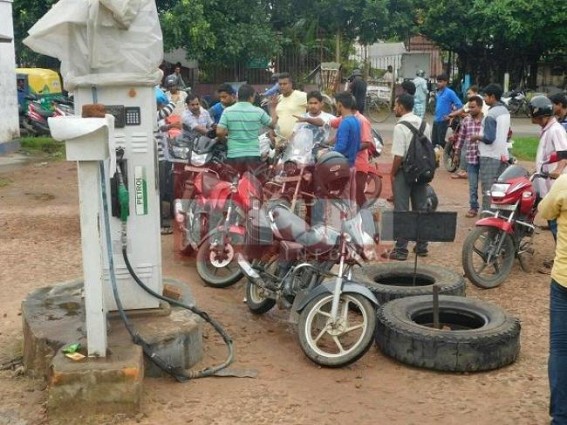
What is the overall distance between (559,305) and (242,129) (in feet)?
17.2

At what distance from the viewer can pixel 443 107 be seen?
46.0 feet

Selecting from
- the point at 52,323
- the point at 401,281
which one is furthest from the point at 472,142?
the point at 52,323

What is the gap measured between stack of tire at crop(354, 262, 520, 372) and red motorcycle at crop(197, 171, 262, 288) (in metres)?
1.35

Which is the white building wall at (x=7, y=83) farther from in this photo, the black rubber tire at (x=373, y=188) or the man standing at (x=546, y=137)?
the man standing at (x=546, y=137)

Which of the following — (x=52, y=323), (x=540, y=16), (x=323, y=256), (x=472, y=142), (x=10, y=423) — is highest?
(x=540, y=16)

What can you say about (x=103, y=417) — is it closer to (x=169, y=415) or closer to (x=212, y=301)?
(x=169, y=415)

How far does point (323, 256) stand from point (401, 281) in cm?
175

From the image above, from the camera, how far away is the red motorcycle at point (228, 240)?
6.81 metres

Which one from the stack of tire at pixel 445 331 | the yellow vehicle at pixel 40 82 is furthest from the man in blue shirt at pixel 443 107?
the yellow vehicle at pixel 40 82

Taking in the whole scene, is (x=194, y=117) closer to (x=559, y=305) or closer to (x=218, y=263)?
(x=218, y=263)

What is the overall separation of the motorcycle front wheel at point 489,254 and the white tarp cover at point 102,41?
11.8 feet

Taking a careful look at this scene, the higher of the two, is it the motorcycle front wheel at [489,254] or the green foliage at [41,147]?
the green foliage at [41,147]

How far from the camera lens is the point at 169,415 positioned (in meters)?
4.27

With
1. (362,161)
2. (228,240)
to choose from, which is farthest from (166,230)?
(362,161)
